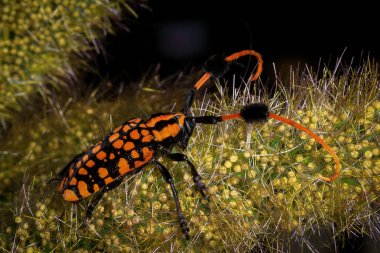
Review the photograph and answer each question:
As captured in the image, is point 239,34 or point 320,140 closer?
point 320,140

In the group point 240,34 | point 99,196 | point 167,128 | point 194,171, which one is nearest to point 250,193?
point 194,171

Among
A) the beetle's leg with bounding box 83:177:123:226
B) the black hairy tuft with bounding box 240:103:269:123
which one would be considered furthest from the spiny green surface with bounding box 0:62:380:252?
the black hairy tuft with bounding box 240:103:269:123

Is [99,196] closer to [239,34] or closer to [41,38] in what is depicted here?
[41,38]

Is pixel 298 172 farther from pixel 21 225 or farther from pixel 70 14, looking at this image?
pixel 70 14

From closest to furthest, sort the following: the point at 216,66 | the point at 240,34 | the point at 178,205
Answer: the point at 178,205
the point at 216,66
the point at 240,34

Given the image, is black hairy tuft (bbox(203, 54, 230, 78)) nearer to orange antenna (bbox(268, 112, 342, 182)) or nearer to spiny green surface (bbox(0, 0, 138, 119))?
orange antenna (bbox(268, 112, 342, 182))

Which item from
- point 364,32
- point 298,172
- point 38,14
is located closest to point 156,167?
point 298,172
